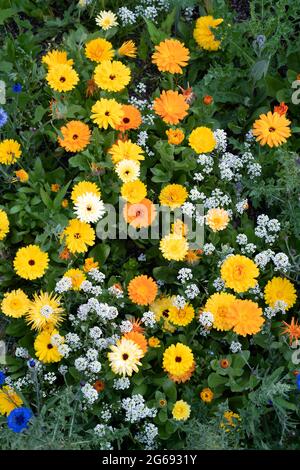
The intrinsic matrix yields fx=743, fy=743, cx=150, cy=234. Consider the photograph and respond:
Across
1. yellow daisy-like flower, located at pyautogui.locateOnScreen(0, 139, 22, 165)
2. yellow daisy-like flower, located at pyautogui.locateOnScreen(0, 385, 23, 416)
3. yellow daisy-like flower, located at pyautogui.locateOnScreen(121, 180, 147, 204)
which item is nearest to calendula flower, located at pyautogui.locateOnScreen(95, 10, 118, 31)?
yellow daisy-like flower, located at pyautogui.locateOnScreen(0, 139, 22, 165)

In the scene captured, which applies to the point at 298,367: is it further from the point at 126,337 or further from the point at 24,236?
the point at 24,236

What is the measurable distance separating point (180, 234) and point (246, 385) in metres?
0.78

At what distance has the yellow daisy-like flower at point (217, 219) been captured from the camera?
3602 mm

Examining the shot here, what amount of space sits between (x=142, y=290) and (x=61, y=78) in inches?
46.1

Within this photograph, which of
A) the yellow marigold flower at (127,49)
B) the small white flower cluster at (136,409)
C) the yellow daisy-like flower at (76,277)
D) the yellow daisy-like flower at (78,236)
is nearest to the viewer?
the small white flower cluster at (136,409)

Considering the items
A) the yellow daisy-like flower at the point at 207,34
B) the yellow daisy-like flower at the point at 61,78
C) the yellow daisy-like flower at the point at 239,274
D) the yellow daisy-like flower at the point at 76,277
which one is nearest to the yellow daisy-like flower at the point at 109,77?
the yellow daisy-like flower at the point at 61,78

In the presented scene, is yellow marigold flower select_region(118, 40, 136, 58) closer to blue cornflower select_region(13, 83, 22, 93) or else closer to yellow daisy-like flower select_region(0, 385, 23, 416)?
blue cornflower select_region(13, 83, 22, 93)

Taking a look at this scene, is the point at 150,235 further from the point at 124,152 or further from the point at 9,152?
the point at 9,152

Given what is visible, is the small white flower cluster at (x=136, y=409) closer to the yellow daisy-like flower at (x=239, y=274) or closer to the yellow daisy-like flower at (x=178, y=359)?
the yellow daisy-like flower at (x=178, y=359)

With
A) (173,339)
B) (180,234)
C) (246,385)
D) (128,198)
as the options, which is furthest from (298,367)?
(128,198)

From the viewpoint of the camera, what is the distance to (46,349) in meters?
3.39

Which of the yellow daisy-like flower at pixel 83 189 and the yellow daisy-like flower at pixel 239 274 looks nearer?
the yellow daisy-like flower at pixel 239 274

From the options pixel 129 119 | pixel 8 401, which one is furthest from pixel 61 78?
pixel 8 401

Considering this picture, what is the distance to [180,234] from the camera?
3596 millimetres
